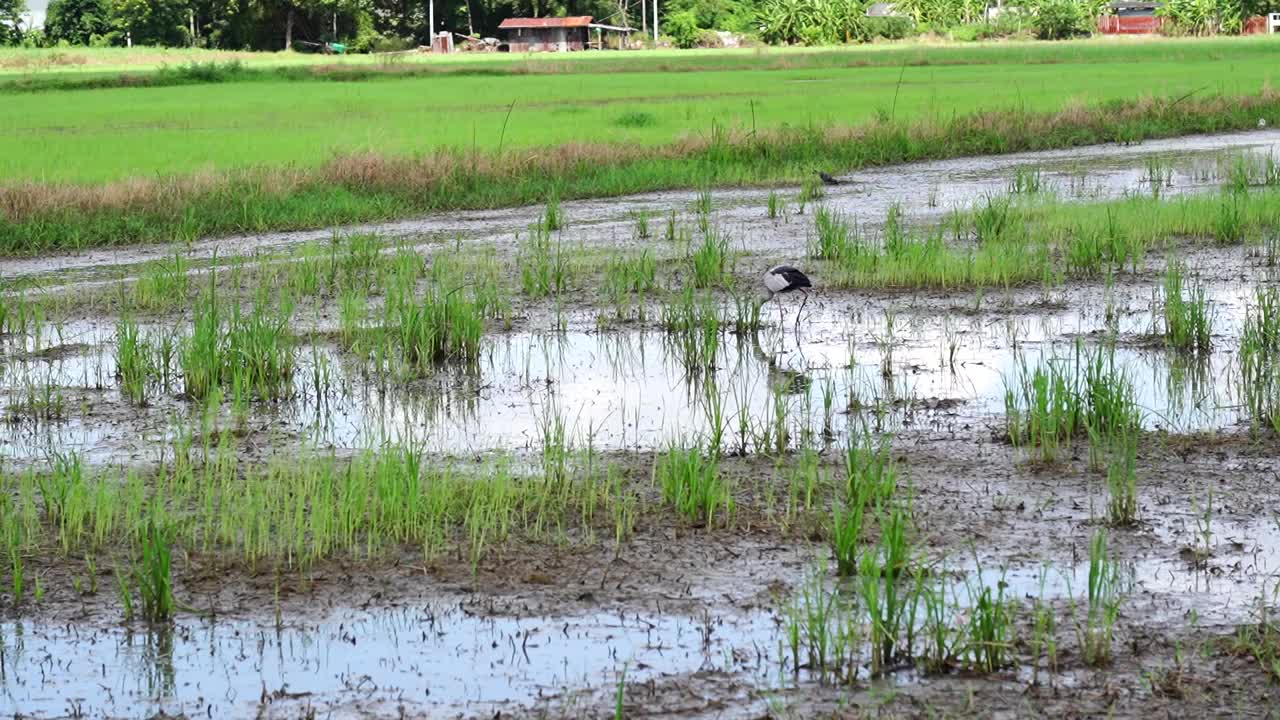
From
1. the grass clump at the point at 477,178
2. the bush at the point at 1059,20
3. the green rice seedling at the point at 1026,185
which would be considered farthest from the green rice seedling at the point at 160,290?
the bush at the point at 1059,20

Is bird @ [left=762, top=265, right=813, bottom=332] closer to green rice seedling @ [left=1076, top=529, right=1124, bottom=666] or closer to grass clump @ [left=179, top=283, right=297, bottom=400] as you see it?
grass clump @ [left=179, top=283, right=297, bottom=400]

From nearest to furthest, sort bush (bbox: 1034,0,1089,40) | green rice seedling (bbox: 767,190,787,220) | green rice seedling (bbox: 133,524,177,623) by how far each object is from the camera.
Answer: green rice seedling (bbox: 133,524,177,623), green rice seedling (bbox: 767,190,787,220), bush (bbox: 1034,0,1089,40)

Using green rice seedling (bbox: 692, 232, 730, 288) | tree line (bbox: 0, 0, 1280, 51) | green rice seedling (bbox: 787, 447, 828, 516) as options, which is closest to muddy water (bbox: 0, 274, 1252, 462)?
green rice seedling (bbox: 787, 447, 828, 516)

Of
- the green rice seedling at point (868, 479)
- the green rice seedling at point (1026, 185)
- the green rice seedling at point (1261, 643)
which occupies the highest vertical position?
the green rice seedling at point (1026, 185)

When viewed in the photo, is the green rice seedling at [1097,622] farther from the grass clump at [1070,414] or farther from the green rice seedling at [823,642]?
the grass clump at [1070,414]

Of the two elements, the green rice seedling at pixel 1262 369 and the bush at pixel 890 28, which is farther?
the bush at pixel 890 28

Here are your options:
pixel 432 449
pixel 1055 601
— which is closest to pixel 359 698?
pixel 1055 601

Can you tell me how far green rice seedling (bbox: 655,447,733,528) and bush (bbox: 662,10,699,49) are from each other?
70.5 meters

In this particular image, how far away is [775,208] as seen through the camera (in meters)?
15.9

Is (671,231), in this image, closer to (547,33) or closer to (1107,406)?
(1107,406)

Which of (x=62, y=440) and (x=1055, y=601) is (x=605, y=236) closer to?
(x=62, y=440)

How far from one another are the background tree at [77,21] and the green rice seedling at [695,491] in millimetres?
79742

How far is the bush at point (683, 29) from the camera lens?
7500cm

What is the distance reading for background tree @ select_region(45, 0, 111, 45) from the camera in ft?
265
